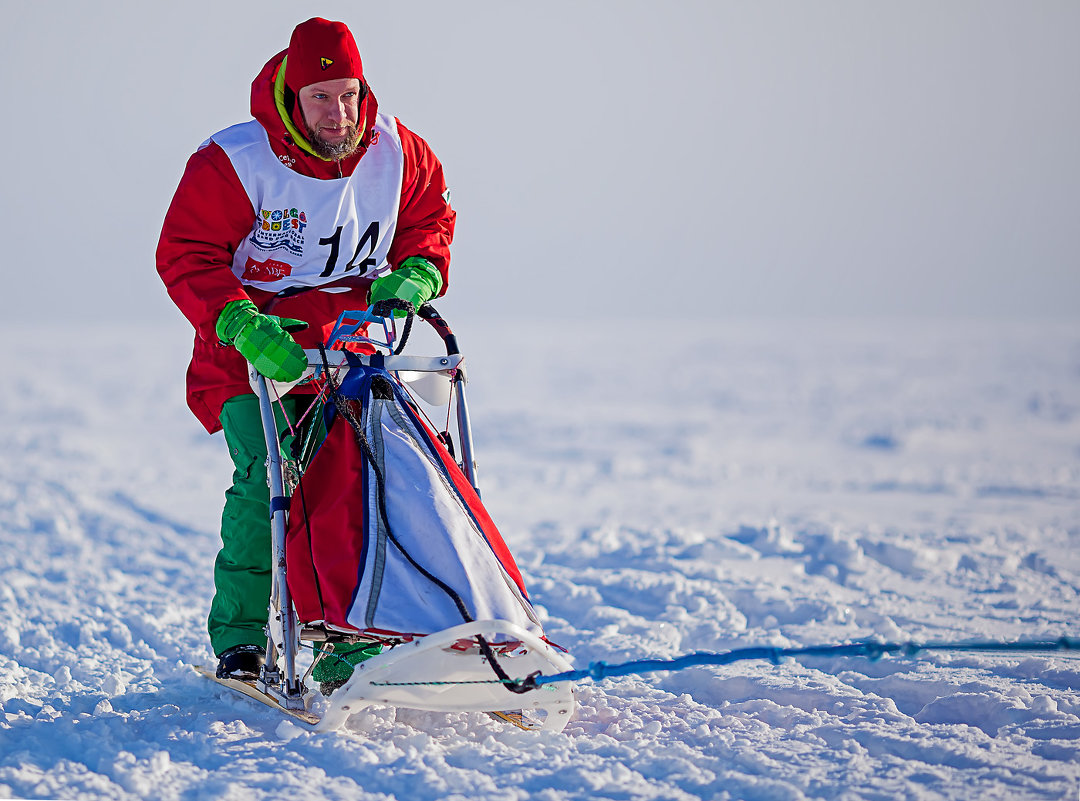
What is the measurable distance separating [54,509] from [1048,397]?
13899 mm

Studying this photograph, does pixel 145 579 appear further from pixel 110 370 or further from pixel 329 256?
pixel 110 370

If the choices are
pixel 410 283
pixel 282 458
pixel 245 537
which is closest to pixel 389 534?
pixel 282 458

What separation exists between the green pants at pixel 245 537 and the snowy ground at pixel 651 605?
0.79ft

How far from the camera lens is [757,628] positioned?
191 inches

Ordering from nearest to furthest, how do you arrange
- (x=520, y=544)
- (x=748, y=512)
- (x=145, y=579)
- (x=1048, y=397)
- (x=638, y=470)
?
1. (x=145, y=579)
2. (x=520, y=544)
3. (x=748, y=512)
4. (x=638, y=470)
5. (x=1048, y=397)

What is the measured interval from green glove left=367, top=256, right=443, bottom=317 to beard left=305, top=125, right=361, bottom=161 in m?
0.40

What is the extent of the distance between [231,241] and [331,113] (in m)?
0.47

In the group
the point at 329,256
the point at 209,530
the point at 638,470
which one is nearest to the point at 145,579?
the point at 209,530

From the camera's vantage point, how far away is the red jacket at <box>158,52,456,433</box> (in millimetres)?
3291

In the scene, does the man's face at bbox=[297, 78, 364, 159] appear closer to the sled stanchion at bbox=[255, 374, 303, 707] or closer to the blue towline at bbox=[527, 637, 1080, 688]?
the sled stanchion at bbox=[255, 374, 303, 707]

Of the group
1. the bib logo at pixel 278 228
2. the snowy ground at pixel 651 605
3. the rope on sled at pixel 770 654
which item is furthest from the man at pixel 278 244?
the rope on sled at pixel 770 654

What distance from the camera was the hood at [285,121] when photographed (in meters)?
3.35

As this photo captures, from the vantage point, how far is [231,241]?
3.38m

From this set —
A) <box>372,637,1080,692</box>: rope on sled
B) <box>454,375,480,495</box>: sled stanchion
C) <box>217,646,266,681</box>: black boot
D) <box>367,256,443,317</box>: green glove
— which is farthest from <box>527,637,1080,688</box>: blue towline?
<box>367,256,443,317</box>: green glove
